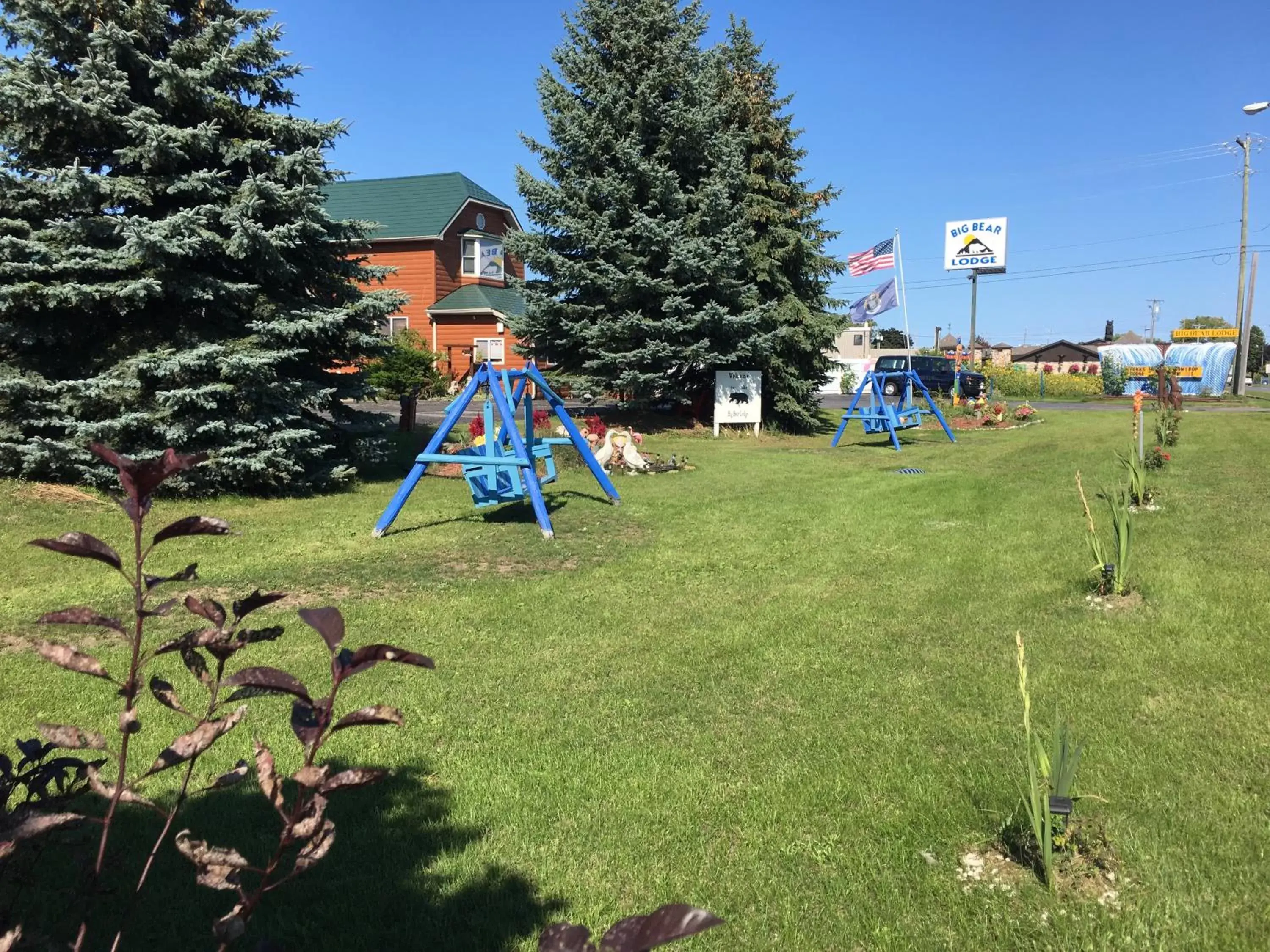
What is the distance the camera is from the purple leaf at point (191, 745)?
4.66 ft

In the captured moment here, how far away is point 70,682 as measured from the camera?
15.6 ft

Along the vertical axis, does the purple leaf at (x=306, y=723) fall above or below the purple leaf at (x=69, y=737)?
above

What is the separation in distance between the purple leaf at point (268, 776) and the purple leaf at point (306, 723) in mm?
75

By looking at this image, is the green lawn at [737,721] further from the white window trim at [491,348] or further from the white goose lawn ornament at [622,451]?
the white window trim at [491,348]

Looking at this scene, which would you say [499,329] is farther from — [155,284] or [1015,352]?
[1015,352]

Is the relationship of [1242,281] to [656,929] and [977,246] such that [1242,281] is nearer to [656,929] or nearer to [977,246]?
[977,246]

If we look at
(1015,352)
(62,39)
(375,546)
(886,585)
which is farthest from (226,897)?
Result: (1015,352)

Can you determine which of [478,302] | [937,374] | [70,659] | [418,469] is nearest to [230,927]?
[70,659]

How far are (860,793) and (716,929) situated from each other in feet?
3.44

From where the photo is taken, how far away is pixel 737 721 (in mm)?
4242

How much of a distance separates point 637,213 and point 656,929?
19.9 metres

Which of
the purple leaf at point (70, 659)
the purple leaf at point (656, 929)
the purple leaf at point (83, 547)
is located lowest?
the purple leaf at point (656, 929)

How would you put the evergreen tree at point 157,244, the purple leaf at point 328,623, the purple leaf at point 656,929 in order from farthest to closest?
the evergreen tree at point 157,244
the purple leaf at point 328,623
the purple leaf at point 656,929

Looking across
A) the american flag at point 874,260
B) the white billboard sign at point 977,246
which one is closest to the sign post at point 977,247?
the white billboard sign at point 977,246
